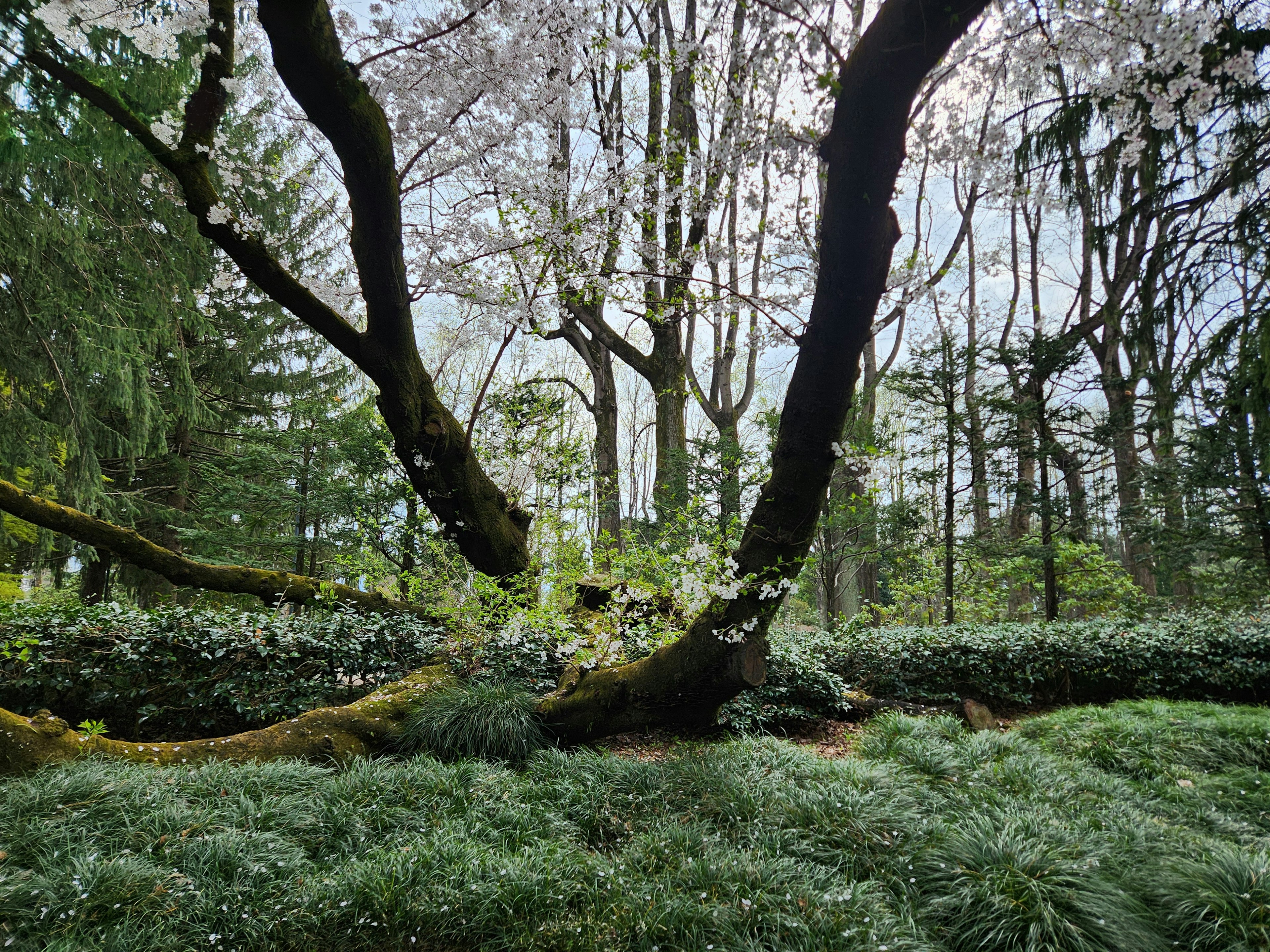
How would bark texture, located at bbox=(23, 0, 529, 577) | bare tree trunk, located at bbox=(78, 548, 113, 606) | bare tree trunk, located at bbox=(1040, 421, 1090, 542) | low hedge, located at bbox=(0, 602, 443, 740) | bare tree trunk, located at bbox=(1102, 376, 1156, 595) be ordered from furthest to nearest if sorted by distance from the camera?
bare tree trunk, located at bbox=(78, 548, 113, 606) < bare tree trunk, located at bbox=(1040, 421, 1090, 542) < bare tree trunk, located at bbox=(1102, 376, 1156, 595) < low hedge, located at bbox=(0, 602, 443, 740) < bark texture, located at bbox=(23, 0, 529, 577)

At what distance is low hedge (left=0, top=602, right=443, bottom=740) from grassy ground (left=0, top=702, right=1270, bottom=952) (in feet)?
4.90

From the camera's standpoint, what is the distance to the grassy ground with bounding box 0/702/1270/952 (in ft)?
6.00

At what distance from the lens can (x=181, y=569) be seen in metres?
4.65

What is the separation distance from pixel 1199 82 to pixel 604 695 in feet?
13.5

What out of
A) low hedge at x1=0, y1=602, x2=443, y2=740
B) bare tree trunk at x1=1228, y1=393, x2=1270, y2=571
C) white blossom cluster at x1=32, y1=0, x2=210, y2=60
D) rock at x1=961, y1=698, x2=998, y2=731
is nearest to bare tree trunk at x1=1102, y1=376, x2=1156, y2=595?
bare tree trunk at x1=1228, y1=393, x2=1270, y2=571

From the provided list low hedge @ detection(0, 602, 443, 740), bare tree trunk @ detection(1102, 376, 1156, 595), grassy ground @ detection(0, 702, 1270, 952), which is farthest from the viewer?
bare tree trunk @ detection(1102, 376, 1156, 595)

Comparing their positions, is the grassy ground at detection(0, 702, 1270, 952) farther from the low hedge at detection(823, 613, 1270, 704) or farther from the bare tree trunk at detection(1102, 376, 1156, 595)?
the bare tree trunk at detection(1102, 376, 1156, 595)

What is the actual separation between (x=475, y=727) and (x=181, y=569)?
3025 mm

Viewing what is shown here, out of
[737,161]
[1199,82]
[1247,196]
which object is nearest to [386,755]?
[737,161]

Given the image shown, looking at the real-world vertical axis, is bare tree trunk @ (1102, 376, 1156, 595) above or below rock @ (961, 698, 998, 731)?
above

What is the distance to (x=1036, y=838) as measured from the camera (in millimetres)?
2287

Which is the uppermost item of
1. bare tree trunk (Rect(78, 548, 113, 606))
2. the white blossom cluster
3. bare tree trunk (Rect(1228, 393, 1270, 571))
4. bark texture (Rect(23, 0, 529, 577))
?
the white blossom cluster

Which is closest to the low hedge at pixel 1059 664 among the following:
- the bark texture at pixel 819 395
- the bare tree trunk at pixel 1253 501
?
the bare tree trunk at pixel 1253 501

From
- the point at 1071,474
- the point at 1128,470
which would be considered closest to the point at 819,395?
the point at 1071,474
